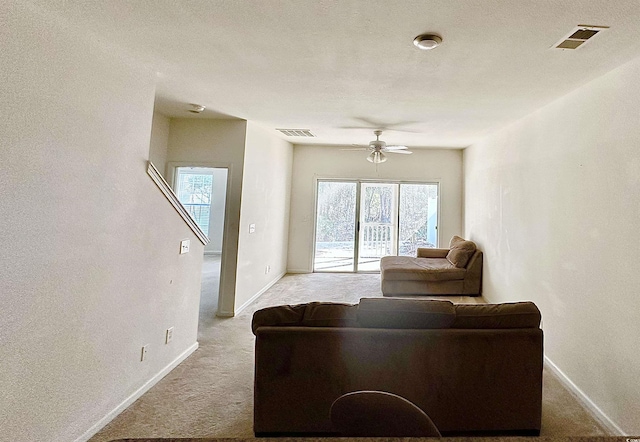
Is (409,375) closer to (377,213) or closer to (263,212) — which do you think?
(263,212)

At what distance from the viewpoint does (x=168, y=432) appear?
1.85m

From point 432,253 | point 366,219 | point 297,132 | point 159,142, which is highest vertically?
point 297,132

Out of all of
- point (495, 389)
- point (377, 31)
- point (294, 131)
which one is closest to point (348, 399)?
point (495, 389)

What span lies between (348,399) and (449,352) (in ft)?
4.32

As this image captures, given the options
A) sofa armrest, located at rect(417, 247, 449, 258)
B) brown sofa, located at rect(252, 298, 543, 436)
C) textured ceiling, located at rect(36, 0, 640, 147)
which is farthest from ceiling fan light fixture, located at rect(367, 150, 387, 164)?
brown sofa, located at rect(252, 298, 543, 436)

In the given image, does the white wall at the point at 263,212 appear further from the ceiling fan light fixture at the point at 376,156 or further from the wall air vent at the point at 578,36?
the wall air vent at the point at 578,36

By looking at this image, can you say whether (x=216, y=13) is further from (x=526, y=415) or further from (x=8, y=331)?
(x=526, y=415)

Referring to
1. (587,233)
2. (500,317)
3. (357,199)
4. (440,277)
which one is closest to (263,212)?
(357,199)

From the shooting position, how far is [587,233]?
2.31 m

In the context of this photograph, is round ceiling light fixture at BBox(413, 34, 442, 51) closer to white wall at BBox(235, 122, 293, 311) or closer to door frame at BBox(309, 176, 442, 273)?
white wall at BBox(235, 122, 293, 311)

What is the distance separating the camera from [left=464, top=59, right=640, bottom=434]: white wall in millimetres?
1914

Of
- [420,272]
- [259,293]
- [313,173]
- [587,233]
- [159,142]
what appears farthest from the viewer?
[313,173]

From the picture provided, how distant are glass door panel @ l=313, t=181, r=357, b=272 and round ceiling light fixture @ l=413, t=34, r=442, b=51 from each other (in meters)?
4.55

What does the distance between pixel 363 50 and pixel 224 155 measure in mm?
2470
